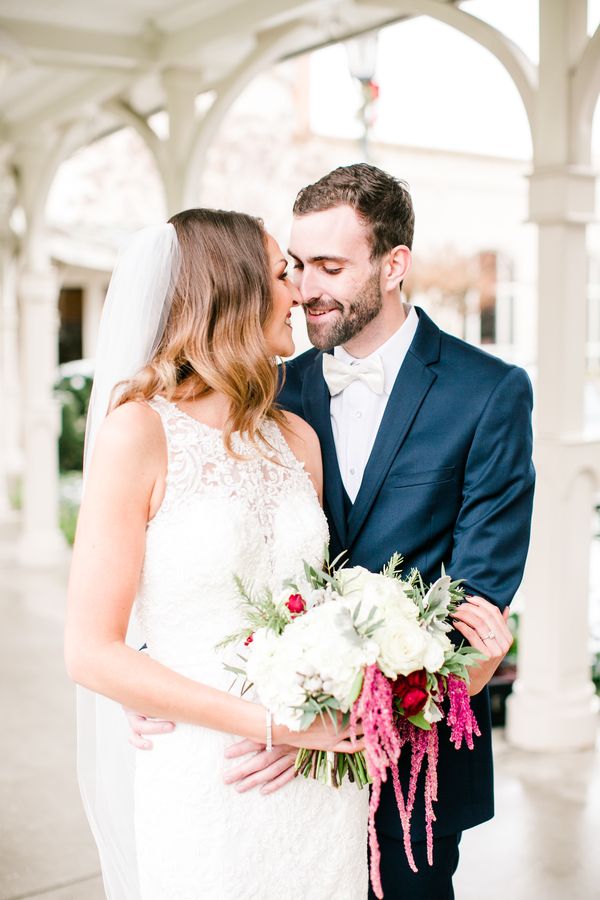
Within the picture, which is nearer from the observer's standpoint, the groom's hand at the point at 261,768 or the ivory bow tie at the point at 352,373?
the groom's hand at the point at 261,768

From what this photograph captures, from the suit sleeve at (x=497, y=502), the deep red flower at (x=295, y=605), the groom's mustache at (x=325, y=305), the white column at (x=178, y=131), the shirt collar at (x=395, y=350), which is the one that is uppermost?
the white column at (x=178, y=131)

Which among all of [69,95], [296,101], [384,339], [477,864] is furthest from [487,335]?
[384,339]

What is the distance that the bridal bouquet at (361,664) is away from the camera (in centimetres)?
174

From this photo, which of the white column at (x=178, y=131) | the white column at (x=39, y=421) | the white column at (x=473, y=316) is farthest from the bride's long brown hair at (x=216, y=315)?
the white column at (x=473, y=316)

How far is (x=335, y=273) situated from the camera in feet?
7.93

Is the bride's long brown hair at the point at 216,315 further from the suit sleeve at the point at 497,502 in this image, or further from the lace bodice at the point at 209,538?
the suit sleeve at the point at 497,502

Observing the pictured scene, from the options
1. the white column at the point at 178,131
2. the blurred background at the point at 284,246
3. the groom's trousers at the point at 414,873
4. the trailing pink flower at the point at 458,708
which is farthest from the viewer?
the white column at the point at 178,131

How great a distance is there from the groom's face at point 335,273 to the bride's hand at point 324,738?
36.1 inches

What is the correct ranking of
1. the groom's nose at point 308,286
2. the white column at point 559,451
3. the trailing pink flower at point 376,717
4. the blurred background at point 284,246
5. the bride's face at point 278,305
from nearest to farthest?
1. the trailing pink flower at point 376,717
2. the bride's face at point 278,305
3. the groom's nose at point 308,286
4. the blurred background at point 284,246
5. the white column at point 559,451

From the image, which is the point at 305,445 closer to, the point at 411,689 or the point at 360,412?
the point at 360,412

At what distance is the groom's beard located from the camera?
2.41m

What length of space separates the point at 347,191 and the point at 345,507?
71 centimetres

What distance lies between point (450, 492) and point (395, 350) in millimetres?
408

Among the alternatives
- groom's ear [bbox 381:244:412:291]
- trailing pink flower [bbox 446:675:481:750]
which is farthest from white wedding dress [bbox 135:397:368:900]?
groom's ear [bbox 381:244:412:291]
